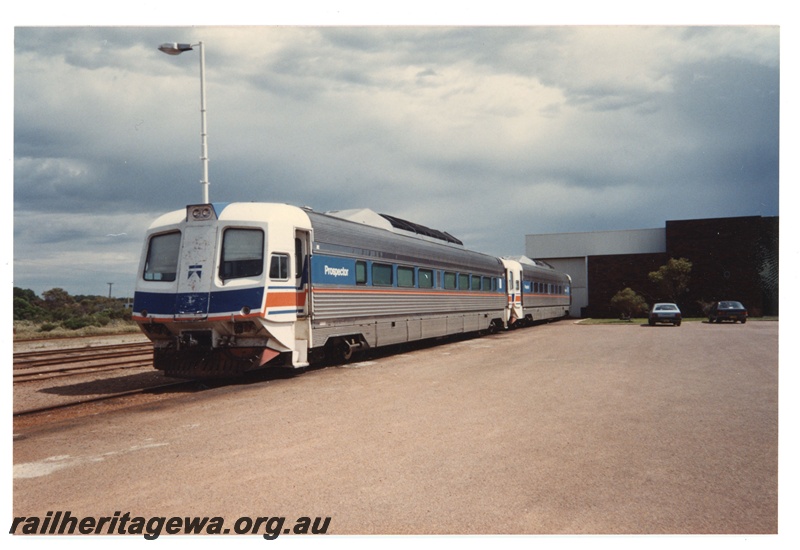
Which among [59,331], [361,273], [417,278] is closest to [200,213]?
[361,273]

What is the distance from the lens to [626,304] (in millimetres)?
41281

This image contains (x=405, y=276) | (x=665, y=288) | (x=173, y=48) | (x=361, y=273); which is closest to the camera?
(x=173, y=48)

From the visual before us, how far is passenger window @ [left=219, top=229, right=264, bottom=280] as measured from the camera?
10.5 m

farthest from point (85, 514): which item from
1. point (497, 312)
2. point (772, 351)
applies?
point (497, 312)

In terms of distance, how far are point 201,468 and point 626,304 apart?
39767 mm

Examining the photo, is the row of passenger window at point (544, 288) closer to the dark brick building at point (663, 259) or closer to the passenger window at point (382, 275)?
the dark brick building at point (663, 259)

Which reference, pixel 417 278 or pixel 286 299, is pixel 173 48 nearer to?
pixel 286 299

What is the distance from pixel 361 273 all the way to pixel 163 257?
14.6ft

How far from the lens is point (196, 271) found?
34.2 feet

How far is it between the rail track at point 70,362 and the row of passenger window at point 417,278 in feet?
19.4

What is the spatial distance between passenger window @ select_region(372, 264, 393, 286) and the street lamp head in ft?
22.7

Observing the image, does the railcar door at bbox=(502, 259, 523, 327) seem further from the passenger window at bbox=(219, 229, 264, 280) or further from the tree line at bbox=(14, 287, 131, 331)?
the tree line at bbox=(14, 287, 131, 331)

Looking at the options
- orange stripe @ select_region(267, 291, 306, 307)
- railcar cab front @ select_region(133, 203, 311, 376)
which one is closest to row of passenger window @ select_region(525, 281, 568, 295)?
orange stripe @ select_region(267, 291, 306, 307)
